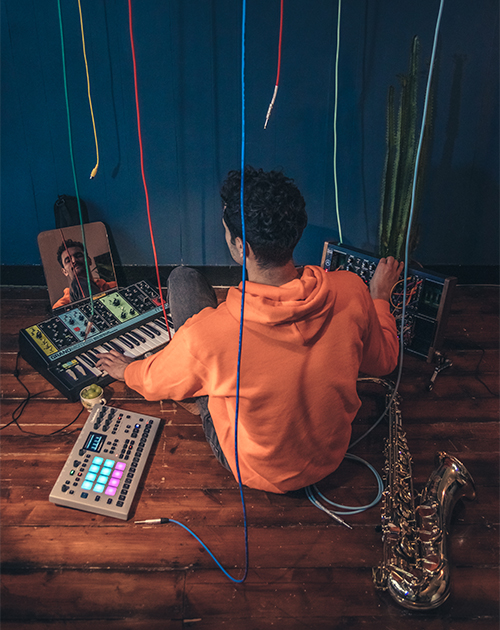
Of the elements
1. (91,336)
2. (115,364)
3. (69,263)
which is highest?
(69,263)

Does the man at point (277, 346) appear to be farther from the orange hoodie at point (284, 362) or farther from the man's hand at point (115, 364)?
the man's hand at point (115, 364)

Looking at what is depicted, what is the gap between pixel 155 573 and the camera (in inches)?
61.4

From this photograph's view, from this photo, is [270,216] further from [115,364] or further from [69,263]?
[69,263]

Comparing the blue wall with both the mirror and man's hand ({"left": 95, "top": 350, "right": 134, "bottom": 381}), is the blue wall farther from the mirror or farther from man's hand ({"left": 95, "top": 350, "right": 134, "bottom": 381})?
man's hand ({"left": 95, "top": 350, "right": 134, "bottom": 381})

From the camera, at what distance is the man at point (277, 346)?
126 cm

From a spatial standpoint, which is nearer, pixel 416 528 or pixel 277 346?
pixel 277 346

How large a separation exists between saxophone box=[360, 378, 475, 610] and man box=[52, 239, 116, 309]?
1838mm

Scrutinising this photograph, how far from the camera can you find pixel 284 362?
51.0 inches

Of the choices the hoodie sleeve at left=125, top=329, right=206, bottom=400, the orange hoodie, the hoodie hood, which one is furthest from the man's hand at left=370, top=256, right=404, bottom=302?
the hoodie sleeve at left=125, top=329, right=206, bottom=400

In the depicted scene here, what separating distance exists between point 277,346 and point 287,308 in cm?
12

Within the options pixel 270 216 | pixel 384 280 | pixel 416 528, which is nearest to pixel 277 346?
pixel 270 216

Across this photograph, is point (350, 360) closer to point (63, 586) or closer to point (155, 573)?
point (155, 573)

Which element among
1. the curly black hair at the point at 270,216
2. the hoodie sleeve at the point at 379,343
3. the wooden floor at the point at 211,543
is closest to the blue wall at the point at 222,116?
the wooden floor at the point at 211,543

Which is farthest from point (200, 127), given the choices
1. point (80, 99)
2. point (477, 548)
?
point (477, 548)
